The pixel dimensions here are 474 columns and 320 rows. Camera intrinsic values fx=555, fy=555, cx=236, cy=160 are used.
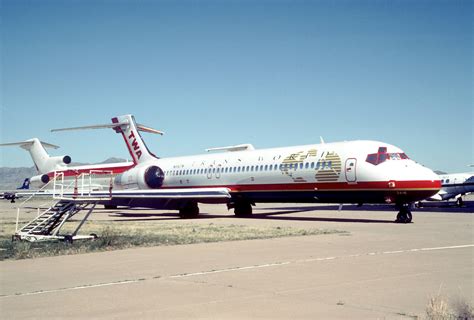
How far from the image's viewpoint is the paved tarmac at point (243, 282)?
6.85 metres

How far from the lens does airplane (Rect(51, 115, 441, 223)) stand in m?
23.6

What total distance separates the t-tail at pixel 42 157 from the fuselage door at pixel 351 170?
3082 centimetres

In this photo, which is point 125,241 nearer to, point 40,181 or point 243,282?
point 243,282

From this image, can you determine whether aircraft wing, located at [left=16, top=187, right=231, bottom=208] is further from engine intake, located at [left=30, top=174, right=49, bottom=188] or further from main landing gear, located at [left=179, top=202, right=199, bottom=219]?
engine intake, located at [left=30, top=174, right=49, bottom=188]

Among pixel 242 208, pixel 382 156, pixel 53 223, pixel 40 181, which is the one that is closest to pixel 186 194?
pixel 242 208

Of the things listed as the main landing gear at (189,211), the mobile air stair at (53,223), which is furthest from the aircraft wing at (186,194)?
the mobile air stair at (53,223)

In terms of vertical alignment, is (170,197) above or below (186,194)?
below

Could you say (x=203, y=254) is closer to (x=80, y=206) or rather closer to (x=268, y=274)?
(x=268, y=274)

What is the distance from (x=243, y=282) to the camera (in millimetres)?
8828

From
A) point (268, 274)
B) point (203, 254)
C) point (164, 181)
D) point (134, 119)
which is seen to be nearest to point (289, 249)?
point (203, 254)

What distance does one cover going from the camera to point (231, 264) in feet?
35.9

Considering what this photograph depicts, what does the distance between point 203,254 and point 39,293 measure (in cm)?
507

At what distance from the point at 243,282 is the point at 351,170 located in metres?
16.6

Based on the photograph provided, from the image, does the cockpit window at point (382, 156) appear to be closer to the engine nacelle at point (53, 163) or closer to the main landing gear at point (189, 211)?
the main landing gear at point (189, 211)
